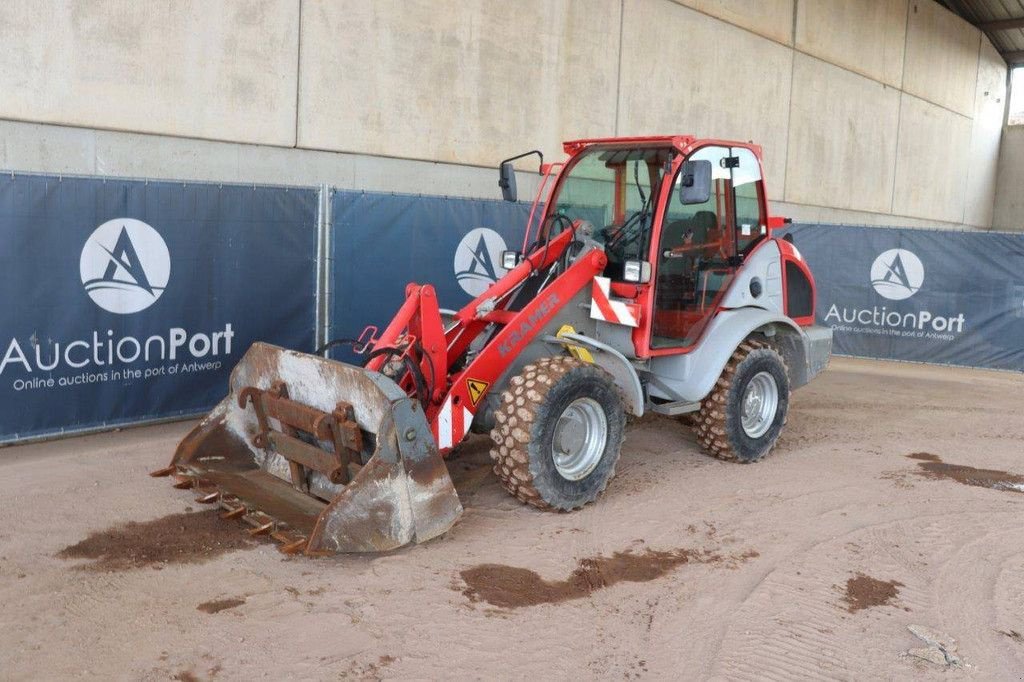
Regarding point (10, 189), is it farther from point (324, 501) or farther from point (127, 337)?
point (324, 501)

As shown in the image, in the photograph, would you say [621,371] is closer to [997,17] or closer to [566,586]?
[566,586]

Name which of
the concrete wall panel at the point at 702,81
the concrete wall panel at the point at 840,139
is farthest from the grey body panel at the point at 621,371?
the concrete wall panel at the point at 840,139

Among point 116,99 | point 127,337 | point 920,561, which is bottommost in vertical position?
point 920,561

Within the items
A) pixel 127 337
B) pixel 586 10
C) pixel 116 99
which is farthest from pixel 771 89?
pixel 127 337

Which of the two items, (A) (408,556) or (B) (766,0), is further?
(B) (766,0)

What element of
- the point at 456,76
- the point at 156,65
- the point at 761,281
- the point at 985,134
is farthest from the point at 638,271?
the point at 985,134

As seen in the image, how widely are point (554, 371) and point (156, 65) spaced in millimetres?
5368

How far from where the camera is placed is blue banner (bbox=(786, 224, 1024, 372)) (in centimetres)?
1133

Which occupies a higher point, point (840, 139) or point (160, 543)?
point (840, 139)

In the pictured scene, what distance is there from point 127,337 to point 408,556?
338 centimetres

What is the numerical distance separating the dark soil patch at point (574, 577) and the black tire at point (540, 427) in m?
0.60

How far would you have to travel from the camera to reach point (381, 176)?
10.2 metres

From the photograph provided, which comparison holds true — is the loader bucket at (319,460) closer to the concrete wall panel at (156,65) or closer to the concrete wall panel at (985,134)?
the concrete wall panel at (156,65)

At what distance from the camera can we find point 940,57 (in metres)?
23.2
